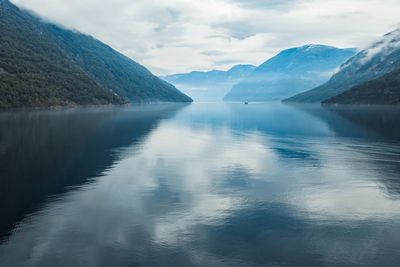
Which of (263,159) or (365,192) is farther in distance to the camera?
(263,159)

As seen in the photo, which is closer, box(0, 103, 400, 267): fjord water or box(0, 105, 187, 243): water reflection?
box(0, 103, 400, 267): fjord water

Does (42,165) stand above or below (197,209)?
above

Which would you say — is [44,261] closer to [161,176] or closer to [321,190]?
[161,176]

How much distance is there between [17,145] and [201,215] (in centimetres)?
4817

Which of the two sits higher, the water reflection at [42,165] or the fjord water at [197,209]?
the water reflection at [42,165]

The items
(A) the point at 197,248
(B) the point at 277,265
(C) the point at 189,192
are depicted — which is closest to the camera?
(B) the point at 277,265

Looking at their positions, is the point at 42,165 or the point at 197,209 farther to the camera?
the point at 42,165

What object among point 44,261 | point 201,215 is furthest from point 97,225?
point 201,215

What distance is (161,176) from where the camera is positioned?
42.5 metres

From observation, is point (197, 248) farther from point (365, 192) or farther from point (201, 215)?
point (365, 192)

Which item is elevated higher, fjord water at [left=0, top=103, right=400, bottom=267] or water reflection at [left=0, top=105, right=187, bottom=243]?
water reflection at [left=0, top=105, right=187, bottom=243]

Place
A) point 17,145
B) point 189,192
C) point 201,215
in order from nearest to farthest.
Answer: point 201,215
point 189,192
point 17,145

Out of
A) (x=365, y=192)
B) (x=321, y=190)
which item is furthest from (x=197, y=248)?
(x=365, y=192)

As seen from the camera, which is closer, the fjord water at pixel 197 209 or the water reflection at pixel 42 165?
the fjord water at pixel 197 209
